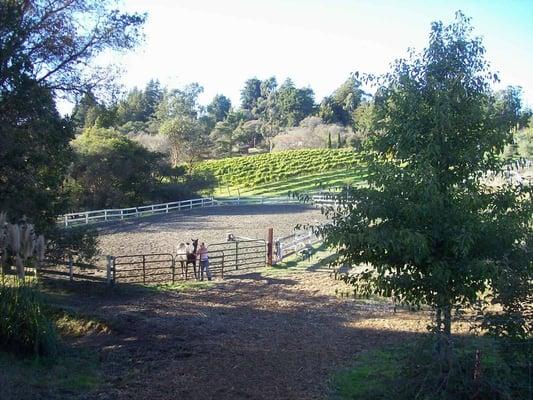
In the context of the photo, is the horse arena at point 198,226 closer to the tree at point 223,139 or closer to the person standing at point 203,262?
the person standing at point 203,262

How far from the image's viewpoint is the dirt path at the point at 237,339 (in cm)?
735

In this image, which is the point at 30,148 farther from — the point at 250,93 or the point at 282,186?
the point at 250,93

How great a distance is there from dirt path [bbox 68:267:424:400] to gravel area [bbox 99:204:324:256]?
9.29 meters

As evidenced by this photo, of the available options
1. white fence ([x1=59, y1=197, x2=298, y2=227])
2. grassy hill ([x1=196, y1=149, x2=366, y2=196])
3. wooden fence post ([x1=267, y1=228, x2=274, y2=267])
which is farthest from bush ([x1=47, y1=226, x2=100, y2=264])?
grassy hill ([x1=196, y1=149, x2=366, y2=196])

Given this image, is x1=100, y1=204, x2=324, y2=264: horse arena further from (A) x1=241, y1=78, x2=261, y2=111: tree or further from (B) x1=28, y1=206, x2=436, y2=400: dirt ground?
(A) x1=241, y1=78, x2=261, y2=111: tree

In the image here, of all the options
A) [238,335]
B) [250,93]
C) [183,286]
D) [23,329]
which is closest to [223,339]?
[238,335]

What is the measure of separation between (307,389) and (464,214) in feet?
10.6

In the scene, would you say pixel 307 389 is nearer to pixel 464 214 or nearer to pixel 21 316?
pixel 464 214

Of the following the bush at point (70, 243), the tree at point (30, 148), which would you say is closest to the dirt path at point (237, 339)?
the bush at point (70, 243)

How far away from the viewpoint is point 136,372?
795cm

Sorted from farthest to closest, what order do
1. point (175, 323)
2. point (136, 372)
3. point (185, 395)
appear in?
point (175, 323), point (136, 372), point (185, 395)

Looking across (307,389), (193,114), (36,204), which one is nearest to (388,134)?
(307,389)

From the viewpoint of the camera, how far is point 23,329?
8.36m

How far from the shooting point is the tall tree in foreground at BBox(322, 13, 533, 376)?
643 cm
